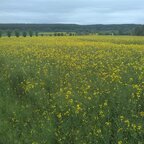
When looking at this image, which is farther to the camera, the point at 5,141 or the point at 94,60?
the point at 94,60

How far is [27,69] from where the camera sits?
39.8 feet

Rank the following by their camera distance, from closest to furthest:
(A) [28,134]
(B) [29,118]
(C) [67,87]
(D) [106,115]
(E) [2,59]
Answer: (D) [106,115] → (A) [28,134] → (B) [29,118] → (C) [67,87] → (E) [2,59]

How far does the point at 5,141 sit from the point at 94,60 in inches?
246

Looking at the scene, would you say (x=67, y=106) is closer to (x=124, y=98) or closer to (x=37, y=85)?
(x=124, y=98)

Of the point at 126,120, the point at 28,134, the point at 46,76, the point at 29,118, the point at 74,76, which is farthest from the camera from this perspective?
the point at 46,76

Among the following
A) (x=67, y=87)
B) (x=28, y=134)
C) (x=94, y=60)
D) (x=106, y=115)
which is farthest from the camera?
(x=94, y=60)

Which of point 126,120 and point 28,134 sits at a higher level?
point 126,120

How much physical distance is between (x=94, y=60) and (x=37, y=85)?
10.8 feet

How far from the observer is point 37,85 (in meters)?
10.1

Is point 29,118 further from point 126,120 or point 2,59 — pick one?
point 2,59

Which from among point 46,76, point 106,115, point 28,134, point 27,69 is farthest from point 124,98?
point 27,69

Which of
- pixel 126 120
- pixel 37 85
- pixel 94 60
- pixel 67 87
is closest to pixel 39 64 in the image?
pixel 94 60

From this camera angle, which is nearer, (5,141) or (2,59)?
(5,141)

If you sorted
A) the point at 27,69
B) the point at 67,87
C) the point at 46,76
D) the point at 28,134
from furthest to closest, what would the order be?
the point at 27,69 < the point at 46,76 < the point at 67,87 < the point at 28,134
